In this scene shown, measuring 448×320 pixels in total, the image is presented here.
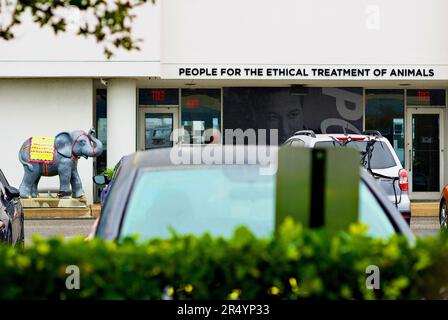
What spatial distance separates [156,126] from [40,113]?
3561mm

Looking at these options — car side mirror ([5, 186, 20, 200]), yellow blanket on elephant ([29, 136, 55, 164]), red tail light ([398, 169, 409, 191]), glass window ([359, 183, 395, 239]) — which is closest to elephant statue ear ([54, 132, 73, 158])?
yellow blanket on elephant ([29, 136, 55, 164])

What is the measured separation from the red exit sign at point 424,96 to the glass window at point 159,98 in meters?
6.82

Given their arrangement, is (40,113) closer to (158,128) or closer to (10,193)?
(158,128)

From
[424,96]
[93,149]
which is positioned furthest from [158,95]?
[424,96]

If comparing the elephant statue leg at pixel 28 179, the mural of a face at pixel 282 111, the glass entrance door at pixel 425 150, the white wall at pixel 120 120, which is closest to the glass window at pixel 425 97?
Answer: the glass entrance door at pixel 425 150

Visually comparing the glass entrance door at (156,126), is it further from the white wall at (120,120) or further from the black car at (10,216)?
the black car at (10,216)

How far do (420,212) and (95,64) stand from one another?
8.58 metres

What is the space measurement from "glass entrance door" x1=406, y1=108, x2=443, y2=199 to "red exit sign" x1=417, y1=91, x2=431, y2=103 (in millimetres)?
254

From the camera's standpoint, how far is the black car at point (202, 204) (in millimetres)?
4508

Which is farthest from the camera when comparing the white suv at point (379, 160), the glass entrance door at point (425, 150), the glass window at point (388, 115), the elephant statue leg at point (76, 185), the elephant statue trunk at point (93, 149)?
the glass entrance door at point (425, 150)

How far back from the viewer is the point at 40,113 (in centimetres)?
2248

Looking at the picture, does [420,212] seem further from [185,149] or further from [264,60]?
[185,149]
